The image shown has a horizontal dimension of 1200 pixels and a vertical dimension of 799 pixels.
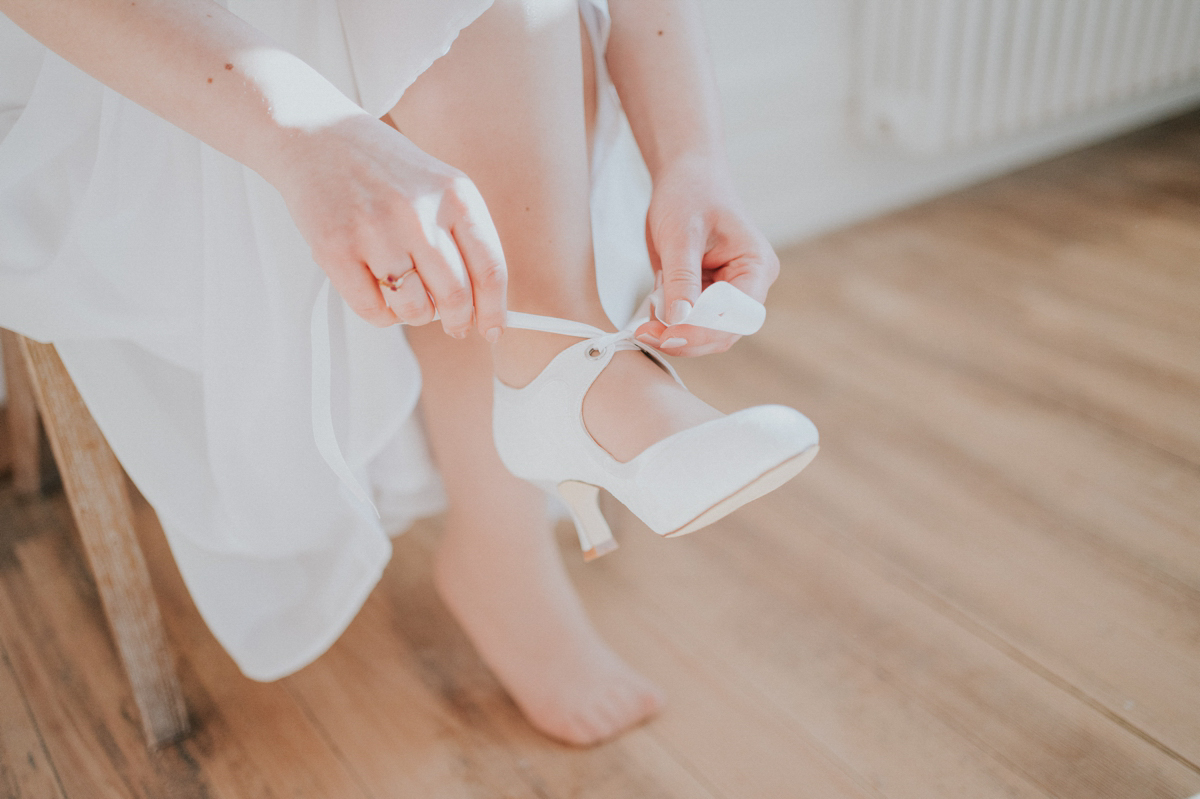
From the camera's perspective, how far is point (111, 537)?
2.13 ft

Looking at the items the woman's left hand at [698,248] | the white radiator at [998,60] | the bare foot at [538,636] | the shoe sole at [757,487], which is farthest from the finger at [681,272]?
the white radiator at [998,60]

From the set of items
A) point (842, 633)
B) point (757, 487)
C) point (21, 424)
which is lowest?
point (842, 633)

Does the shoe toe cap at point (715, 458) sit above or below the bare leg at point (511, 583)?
above

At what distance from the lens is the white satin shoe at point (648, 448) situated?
0.50 metres

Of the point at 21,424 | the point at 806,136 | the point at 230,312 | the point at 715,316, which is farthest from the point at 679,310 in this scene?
the point at 806,136

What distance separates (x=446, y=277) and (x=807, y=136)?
116 cm

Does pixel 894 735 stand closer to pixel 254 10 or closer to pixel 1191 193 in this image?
pixel 254 10

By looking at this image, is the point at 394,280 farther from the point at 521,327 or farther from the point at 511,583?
the point at 511,583

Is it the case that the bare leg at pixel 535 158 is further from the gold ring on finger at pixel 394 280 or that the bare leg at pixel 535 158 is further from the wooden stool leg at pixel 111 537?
the wooden stool leg at pixel 111 537

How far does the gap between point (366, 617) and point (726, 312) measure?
1.60ft

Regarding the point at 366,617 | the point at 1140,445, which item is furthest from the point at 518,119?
the point at 1140,445

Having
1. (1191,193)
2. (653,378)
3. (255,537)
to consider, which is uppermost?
(653,378)

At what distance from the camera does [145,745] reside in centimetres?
72

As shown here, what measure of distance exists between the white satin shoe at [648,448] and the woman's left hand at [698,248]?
0.01 metres
